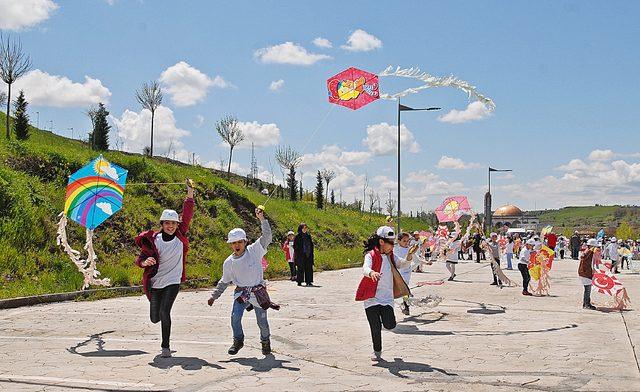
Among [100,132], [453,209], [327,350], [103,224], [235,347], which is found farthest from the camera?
[100,132]

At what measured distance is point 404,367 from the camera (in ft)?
25.1

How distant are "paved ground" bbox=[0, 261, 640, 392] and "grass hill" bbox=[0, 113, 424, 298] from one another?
3725 mm

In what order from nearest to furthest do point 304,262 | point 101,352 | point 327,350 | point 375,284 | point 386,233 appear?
point 375,284, point 386,233, point 101,352, point 327,350, point 304,262

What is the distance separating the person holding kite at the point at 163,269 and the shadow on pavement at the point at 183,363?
150 millimetres

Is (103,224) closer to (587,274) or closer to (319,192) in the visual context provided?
(587,274)

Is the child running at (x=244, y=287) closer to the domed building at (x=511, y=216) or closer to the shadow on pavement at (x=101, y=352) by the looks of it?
the shadow on pavement at (x=101, y=352)

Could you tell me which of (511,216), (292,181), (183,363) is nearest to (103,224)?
(183,363)

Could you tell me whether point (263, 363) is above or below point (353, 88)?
below

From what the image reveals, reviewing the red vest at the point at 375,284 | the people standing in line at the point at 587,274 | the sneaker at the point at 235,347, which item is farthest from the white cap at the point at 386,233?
the people standing in line at the point at 587,274

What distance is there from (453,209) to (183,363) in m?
11.0

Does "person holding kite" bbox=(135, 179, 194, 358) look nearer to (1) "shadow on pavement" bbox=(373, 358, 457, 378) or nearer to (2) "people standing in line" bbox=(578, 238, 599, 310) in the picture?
(1) "shadow on pavement" bbox=(373, 358, 457, 378)

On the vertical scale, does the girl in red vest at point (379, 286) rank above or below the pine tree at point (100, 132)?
below

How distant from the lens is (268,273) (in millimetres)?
23578

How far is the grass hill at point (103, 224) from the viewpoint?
→ 17734 millimetres
